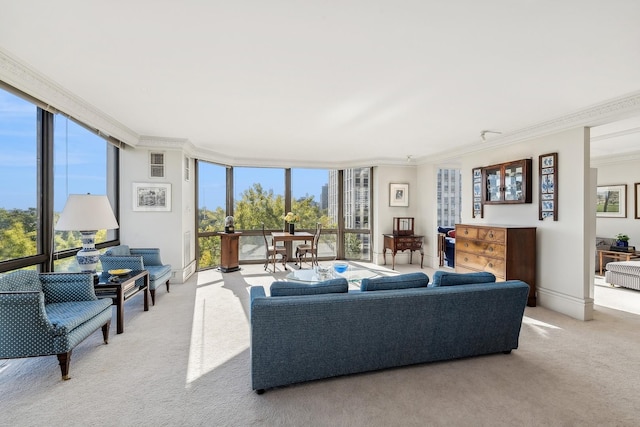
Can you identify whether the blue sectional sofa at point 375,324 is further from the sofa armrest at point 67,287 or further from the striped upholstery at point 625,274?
the striped upholstery at point 625,274

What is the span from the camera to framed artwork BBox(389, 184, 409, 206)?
23.8ft

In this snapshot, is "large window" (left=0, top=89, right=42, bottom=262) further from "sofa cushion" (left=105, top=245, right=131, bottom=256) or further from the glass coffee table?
the glass coffee table

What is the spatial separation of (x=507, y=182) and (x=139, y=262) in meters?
5.37

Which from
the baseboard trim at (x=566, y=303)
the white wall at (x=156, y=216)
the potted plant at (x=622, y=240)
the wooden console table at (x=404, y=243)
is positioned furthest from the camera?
the wooden console table at (x=404, y=243)

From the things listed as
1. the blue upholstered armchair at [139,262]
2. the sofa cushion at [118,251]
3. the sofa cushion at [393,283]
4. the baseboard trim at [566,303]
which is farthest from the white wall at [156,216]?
the baseboard trim at [566,303]

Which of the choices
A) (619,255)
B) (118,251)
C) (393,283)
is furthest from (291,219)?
(619,255)

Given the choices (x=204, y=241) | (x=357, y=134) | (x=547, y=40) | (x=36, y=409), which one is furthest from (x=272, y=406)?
(x=204, y=241)

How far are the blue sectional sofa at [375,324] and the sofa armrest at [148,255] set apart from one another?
2867 mm

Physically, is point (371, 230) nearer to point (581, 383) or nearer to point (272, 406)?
point (581, 383)

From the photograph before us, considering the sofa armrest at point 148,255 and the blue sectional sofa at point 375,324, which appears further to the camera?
the sofa armrest at point 148,255

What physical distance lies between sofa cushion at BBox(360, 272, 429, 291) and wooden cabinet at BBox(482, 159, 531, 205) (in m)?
2.86

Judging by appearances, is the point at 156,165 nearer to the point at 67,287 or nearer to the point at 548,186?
the point at 67,287

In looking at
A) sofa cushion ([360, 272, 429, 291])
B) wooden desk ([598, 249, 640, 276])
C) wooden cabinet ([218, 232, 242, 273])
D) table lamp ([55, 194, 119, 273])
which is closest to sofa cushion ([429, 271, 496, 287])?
sofa cushion ([360, 272, 429, 291])

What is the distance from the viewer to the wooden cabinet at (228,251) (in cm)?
624
